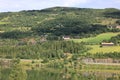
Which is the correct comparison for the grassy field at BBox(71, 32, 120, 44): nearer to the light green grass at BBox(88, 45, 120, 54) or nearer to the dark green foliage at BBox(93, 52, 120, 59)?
the light green grass at BBox(88, 45, 120, 54)

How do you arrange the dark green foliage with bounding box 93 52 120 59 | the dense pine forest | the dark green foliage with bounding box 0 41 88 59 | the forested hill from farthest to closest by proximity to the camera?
the forested hill, the dark green foliage with bounding box 0 41 88 59, the dark green foliage with bounding box 93 52 120 59, the dense pine forest

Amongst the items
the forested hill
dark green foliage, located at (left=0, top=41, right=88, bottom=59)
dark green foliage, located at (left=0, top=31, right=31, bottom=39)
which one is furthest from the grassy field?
dark green foliage, located at (left=0, top=31, right=31, bottom=39)

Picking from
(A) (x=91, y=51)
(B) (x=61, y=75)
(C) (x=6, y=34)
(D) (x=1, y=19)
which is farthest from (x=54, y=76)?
(D) (x=1, y=19)

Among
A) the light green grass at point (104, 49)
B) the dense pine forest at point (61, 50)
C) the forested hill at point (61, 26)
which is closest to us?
the dense pine forest at point (61, 50)

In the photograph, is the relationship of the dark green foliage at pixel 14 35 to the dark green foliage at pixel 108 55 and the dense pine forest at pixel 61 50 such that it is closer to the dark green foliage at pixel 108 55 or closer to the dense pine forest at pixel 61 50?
the dense pine forest at pixel 61 50

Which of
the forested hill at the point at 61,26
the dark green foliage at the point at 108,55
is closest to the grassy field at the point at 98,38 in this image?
the forested hill at the point at 61,26

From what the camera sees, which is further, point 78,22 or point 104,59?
point 78,22

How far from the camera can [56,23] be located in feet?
550

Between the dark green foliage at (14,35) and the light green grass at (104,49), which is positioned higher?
the light green grass at (104,49)

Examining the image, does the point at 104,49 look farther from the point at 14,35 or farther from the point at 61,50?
the point at 14,35

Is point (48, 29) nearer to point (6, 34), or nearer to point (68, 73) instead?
point (6, 34)

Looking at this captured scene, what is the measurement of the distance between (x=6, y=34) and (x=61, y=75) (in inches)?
2862

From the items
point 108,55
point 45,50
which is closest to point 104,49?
point 108,55

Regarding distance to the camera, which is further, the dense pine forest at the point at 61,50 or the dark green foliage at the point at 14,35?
the dark green foliage at the point at 14,35
